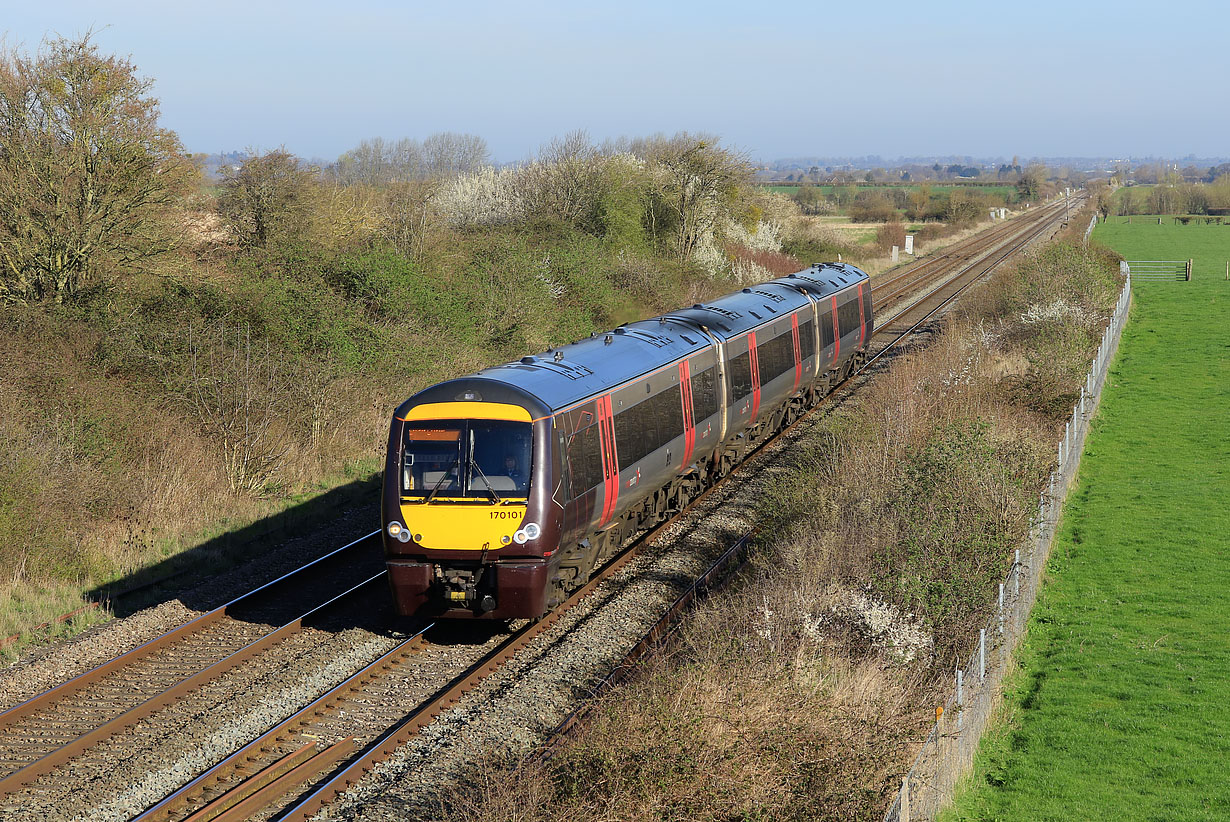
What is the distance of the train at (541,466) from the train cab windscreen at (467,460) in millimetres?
13

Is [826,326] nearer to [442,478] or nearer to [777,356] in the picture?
[777,356]

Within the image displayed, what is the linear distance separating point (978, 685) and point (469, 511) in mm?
5295

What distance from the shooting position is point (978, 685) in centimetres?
1027

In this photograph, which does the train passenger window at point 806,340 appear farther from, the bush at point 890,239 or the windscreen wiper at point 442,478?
the bush at point 890,239

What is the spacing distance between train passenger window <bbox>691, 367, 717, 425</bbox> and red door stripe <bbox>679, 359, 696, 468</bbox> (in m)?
0.17

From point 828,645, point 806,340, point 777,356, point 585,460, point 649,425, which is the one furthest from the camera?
point 806,340

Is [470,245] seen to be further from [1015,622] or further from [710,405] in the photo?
[1015,622]

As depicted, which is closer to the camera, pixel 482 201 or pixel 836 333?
pixel 836 333

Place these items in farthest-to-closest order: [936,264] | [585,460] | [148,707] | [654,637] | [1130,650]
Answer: [936,264] → [1130,650] → [585,460] → [654,637] → [148,707]

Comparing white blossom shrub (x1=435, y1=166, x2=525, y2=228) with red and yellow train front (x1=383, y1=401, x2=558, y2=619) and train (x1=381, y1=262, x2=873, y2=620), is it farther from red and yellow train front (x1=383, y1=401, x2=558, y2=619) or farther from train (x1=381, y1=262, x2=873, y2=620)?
red and yellow train front (x1=383, y1=401, x2=558, y2=619)

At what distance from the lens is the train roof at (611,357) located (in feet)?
39.8

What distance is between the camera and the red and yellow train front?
11625 millimetres

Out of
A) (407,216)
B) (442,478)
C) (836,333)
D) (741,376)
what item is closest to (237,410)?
(442,478)

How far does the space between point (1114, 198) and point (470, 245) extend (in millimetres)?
131563
